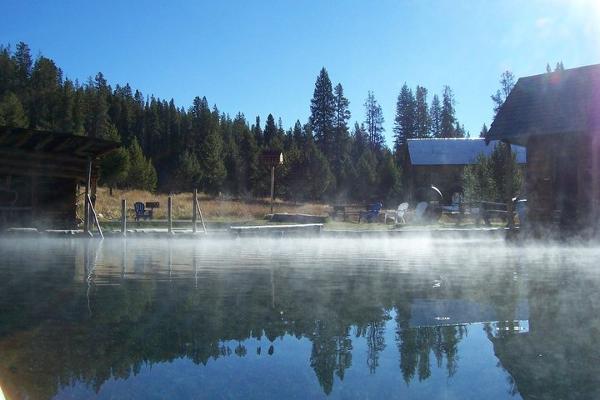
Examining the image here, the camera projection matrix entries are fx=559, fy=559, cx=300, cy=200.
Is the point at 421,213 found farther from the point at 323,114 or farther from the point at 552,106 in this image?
the point at 323,114

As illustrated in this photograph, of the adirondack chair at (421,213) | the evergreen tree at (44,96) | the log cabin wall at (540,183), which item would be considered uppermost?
the evergreen tree at (44,96)

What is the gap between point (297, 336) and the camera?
13.9 ft

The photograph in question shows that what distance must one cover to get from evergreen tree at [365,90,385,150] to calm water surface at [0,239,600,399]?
96884 millimetres

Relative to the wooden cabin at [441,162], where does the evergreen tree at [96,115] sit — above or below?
above

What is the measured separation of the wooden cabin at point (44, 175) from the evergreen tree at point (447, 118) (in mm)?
78331

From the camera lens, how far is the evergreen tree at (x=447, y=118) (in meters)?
93.8

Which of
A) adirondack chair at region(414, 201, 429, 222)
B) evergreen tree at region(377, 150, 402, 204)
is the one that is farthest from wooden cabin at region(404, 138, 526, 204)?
adirondack chair at region(414, 201, 429, 222)

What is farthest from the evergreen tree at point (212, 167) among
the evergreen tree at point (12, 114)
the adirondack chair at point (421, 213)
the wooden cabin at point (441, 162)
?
the adirondack chair at point (421, 213)

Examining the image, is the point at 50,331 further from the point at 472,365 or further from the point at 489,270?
the point at 489,270

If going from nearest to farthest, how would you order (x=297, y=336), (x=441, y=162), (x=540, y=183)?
(x=297, y=336) → (x=540, y=183) → (x=441, y=162)

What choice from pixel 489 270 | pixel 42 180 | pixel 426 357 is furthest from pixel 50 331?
pixel 42 180

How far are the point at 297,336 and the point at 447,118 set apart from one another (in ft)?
310

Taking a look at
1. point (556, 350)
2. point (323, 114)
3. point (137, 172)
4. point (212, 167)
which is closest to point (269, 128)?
point (323, 114)

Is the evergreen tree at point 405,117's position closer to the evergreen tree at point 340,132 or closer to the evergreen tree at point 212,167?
the evergreen tree at point 340,132
